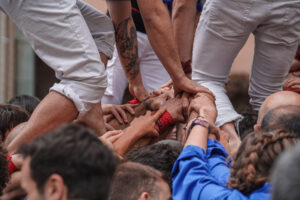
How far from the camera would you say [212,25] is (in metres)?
2.99

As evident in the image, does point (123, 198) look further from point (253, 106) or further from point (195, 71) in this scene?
point (253, 106)

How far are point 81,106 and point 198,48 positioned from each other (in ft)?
3.26

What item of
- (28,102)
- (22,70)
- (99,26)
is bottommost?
(22,70)

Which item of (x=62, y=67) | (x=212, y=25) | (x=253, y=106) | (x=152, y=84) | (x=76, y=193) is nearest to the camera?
(x=76, y=193)

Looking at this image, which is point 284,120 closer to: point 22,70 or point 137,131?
point 137,131

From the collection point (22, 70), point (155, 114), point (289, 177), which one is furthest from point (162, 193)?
point (22, 70)

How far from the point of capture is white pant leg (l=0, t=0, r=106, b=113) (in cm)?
244

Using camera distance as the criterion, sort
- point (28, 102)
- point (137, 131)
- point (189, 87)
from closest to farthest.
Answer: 1. point (137, 131)
2. point (189, 87)
3. point (28, 102)

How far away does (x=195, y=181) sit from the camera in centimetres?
191

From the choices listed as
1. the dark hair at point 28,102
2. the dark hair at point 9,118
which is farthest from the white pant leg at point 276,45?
the dark hair at point 28,102

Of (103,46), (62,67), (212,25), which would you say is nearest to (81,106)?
(62,67)

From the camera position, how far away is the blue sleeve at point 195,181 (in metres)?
1.82

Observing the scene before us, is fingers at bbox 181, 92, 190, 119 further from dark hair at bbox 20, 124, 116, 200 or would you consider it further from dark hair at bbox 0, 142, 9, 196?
dark hair at bbox 20, 124, 116, 200

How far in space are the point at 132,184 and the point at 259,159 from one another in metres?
0.51
